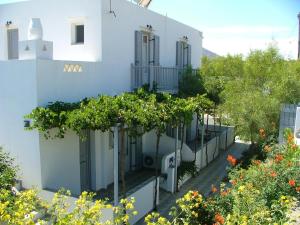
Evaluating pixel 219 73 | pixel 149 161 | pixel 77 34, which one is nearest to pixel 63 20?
pixel 77 34

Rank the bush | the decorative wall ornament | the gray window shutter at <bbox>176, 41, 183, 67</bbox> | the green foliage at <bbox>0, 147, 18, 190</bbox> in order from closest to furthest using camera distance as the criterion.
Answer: the bush
the green foliage at <bbox>0, 147, 18, 190</bbox>
the decorative wall ornament
the gray window shutter at <bbox>176, 41, 183, 67</bbox>

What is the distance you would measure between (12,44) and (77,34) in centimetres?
378

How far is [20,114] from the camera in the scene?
1012cm

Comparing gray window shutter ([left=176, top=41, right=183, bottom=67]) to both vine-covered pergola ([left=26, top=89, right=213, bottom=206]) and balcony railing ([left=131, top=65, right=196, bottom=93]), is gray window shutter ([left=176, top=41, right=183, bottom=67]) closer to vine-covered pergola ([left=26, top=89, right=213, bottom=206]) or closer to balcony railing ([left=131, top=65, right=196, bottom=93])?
balcony railing ([left=131, top=65, right=196, bottom=93])

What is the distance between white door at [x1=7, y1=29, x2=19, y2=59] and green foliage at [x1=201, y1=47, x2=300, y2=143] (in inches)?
373

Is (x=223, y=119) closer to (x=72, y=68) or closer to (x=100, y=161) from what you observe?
(x=100, y=161)

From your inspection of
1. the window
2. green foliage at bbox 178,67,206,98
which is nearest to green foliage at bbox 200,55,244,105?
green foliage at bbox 178,67,206,98

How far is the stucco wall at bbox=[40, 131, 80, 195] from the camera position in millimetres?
10172

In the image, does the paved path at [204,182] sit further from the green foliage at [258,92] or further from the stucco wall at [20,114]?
the stucco wall at [20,114]

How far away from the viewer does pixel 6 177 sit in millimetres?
9016

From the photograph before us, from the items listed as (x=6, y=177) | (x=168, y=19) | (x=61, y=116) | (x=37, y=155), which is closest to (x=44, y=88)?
(x=61, y=116)

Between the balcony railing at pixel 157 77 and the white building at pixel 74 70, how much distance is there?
0.15 ft

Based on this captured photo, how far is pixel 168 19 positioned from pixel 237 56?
16.3ft

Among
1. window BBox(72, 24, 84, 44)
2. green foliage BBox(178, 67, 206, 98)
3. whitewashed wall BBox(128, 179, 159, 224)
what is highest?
window BBox(72, 24, 84, 44)
